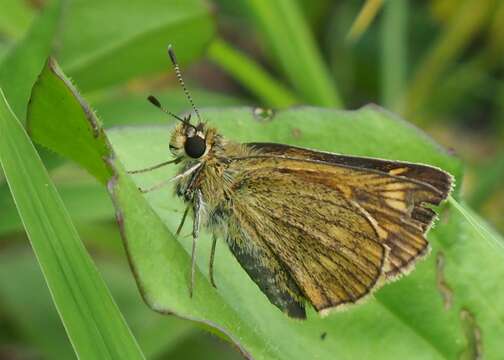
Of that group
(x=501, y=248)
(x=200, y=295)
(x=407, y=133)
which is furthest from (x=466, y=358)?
(x=200, y=295)

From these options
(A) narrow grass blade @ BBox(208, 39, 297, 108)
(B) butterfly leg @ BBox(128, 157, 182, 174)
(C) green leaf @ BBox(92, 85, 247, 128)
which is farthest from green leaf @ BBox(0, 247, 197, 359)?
(B) butterfly leg @ BBox(128, 157, 182, 174)

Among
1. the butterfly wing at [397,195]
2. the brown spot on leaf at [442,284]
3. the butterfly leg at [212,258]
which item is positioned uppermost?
the butterfly wing at [397,195]

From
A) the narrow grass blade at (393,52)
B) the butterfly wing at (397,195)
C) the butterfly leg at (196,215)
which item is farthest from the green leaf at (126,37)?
the narrow grass blade at (393,52)

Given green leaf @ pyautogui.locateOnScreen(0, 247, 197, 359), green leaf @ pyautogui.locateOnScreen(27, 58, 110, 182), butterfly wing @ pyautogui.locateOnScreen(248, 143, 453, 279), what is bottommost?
green leaf @ pyautogui.locateOnScreen(0, 247, 197, 359)

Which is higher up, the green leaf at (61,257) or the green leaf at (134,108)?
the green leaf at (61,257)

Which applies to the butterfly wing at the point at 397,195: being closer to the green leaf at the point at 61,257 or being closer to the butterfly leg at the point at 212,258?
the butterfly leg at the point at 212,258

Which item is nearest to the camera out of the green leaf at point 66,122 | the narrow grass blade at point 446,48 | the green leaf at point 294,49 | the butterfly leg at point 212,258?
the green leaf at point 66,122

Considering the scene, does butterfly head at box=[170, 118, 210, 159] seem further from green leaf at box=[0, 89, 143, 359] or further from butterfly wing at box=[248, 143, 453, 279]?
green leaf at box=[0, 89, 143, 359]
